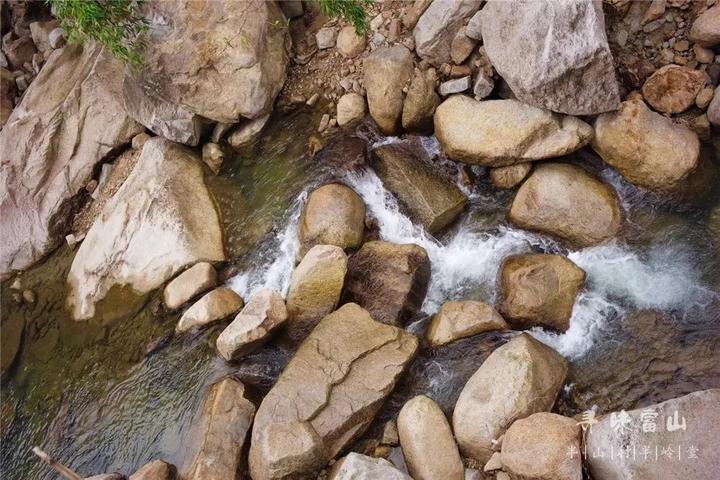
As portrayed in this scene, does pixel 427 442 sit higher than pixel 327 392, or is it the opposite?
pixel 327 392

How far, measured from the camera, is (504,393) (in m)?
4.81

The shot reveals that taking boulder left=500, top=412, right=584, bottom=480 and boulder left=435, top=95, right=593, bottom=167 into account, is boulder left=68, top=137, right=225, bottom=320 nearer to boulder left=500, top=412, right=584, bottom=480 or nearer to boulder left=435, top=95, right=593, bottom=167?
boulder left=435, top=95, right=593, bottom=167

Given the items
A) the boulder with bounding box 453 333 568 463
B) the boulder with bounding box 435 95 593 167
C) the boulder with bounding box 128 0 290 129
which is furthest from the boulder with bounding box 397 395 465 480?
the boulder with bounding box 128 0 290 129

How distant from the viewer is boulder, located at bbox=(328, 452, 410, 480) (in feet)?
14.7

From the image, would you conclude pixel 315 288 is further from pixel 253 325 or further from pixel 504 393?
pixel 504 393

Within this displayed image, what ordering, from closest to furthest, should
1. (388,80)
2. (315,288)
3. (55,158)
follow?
(315,288) < (388,80) < (55,158)

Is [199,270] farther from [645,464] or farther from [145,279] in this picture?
[645,464]

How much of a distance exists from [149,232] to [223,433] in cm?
307

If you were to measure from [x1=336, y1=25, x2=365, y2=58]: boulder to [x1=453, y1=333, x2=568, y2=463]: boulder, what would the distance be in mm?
4401

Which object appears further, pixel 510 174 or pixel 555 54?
pixel 510 174

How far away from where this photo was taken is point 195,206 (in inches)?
287

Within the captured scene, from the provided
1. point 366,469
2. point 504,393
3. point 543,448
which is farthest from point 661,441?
point 366,469

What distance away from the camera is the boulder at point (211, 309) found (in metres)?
6.38

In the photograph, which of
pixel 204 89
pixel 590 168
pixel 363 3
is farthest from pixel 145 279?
pixel 590 168
